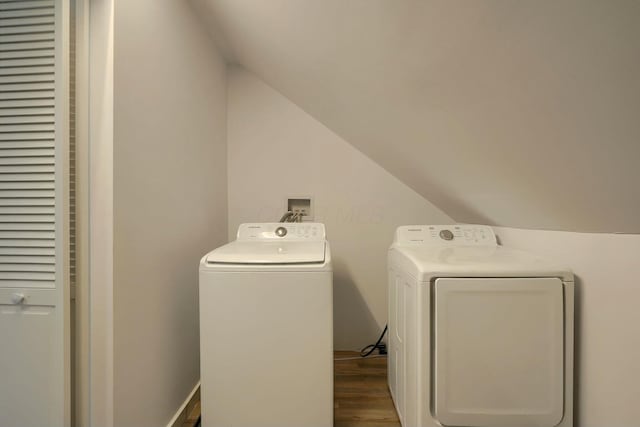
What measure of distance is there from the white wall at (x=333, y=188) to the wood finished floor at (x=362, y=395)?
193mm

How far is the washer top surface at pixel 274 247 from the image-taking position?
1.24 meters

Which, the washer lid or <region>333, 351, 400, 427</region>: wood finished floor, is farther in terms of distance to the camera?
<region>333, 351, 400, 427</region>: wood finished floor

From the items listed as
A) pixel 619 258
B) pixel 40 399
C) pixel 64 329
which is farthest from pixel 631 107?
pixel 40 399

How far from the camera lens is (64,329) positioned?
2.98ft

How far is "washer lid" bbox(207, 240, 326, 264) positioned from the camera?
1237 millimetres

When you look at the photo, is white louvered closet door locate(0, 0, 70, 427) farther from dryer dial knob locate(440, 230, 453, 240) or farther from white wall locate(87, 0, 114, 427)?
dryer dial knob locate(440, 230, 453, 240)

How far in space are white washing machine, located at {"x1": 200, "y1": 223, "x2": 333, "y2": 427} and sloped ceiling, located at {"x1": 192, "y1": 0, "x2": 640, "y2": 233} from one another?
0.76 m

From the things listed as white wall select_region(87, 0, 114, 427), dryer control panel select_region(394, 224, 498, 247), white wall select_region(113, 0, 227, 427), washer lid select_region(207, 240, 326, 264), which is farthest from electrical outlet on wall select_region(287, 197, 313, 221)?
white wall select_region(87, 0, 114, 427)

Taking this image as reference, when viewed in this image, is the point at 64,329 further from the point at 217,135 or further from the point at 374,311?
the point at 374,311

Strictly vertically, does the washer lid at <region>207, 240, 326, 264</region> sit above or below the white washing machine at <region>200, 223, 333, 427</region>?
above

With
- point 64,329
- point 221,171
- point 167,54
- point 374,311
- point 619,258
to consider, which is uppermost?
point 167,54

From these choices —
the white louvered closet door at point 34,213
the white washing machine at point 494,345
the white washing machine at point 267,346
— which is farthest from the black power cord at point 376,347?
the white louvered closet door at point 34,213

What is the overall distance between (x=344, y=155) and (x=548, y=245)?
1.37 metres

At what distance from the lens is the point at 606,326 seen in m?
0.96
